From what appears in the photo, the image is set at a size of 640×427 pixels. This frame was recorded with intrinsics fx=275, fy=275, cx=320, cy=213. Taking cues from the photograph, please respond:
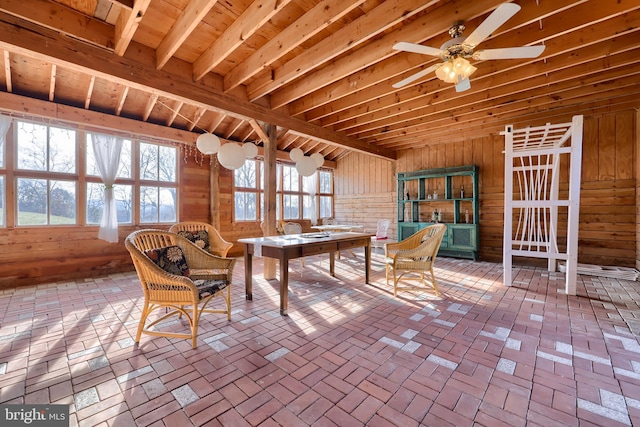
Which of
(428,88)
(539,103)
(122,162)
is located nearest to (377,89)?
(428,88)

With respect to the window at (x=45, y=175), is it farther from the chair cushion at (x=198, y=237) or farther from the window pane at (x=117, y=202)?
the chair cushion at (x=198, y=237)

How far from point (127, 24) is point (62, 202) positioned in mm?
3715

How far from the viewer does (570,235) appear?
3838 mm

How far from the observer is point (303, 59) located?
3320mm

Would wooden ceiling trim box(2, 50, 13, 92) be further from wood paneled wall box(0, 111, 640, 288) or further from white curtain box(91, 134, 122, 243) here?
wood paneled wall box(0, 111, 640, 288)

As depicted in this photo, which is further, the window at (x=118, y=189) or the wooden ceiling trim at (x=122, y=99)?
the window at (x=118, y=189)

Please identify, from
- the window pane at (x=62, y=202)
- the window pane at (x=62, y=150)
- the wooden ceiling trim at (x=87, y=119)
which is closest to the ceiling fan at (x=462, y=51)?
the wooden ceiling trim at (x=87, y=119)

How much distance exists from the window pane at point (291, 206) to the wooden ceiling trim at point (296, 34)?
477cm

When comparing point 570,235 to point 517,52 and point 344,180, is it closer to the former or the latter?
A: point 517,52

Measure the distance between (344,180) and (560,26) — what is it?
21.9ft

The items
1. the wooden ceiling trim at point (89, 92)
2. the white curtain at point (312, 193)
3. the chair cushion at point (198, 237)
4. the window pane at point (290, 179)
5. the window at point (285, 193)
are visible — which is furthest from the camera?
the white curtain at point (312, 193)

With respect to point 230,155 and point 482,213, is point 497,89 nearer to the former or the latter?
point 482,213

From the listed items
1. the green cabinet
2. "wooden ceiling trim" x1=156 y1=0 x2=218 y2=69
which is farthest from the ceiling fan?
the green cabinet

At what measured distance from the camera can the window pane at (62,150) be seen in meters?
4.57
